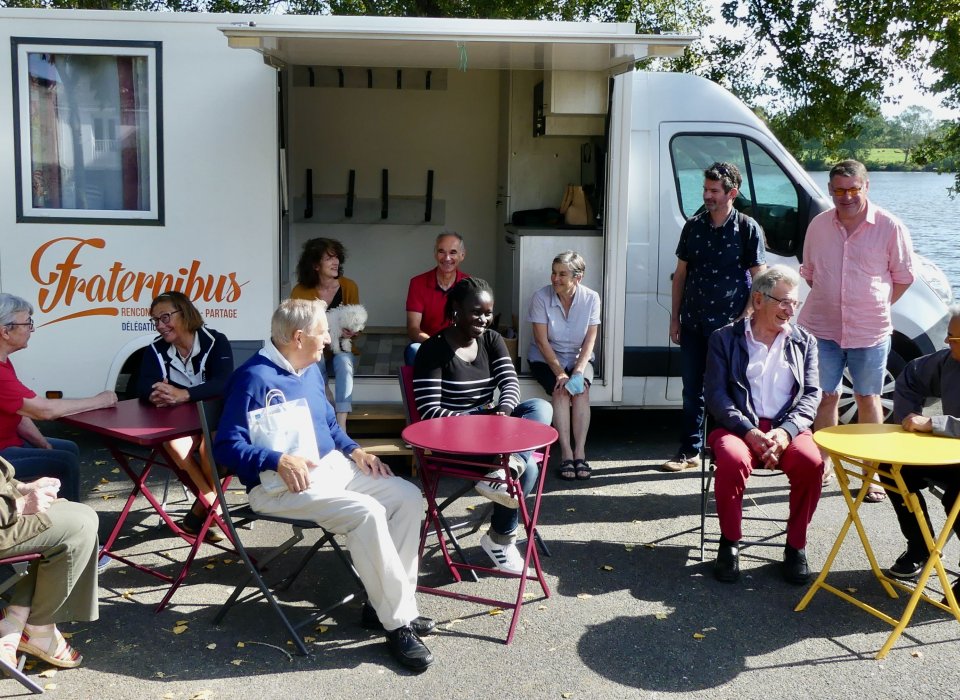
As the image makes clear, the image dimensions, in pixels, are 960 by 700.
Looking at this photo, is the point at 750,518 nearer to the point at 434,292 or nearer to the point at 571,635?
the point at 571,635

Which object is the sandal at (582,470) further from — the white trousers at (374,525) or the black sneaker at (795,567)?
the white trousers at (374,525)

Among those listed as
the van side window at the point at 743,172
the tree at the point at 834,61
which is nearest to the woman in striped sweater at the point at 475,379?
the van side window at the point at 743,172

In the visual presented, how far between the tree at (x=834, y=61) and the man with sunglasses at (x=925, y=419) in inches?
289

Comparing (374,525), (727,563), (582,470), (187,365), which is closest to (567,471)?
(582,470)

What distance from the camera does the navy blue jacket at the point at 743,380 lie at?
14.0 ft

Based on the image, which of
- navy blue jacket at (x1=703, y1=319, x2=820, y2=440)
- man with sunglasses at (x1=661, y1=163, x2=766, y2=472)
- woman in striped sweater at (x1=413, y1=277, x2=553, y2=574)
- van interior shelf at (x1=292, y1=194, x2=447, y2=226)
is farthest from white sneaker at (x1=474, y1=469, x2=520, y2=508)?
van interior shelf at (x1=292, y1=194, x2=447, y2=226)

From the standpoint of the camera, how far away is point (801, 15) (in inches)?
440

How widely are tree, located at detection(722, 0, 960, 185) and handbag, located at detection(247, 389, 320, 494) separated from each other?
29.3 feet

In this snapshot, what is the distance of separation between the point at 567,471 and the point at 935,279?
2554 millimetres

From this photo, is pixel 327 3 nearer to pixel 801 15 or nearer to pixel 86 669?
pixel 801 15

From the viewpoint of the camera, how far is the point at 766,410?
4.30 m

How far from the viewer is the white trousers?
3.36 meters

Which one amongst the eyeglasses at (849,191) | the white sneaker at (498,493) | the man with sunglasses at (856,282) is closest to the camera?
the white sneaker at (498,493)

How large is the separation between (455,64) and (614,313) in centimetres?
164
